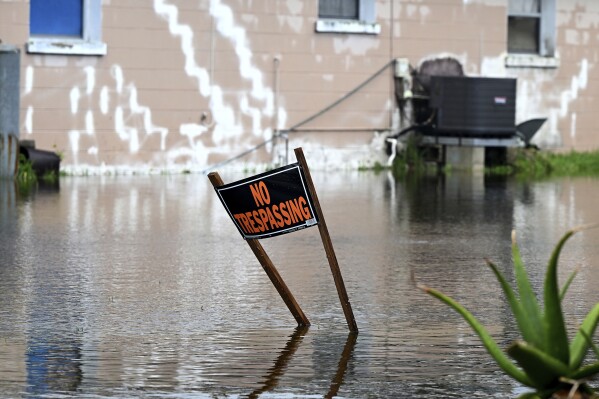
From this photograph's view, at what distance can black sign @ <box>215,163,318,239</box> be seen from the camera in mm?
7404

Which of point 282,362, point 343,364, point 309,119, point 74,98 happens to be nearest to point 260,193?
point 282,362

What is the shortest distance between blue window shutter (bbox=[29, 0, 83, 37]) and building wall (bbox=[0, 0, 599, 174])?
38 centimetres

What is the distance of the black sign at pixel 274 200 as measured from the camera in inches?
291

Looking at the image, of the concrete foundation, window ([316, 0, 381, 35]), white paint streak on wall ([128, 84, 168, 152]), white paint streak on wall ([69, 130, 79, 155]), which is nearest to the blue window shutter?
white paint streak on wall ([128, 84, 168, 152])

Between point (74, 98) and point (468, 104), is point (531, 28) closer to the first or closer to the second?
point (468, 104)

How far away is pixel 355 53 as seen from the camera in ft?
73.5

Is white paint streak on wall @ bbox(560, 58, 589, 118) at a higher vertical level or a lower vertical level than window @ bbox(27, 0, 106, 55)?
lower

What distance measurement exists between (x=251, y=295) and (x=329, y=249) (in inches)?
69.5

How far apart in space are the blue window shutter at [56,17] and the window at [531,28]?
312 inches

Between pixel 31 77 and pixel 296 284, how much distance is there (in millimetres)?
11230

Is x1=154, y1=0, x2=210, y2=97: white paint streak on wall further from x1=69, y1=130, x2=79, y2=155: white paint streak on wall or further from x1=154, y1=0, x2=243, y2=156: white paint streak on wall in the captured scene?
x1=69, y1=130, x2=79, y2=155: white paint streak on wall

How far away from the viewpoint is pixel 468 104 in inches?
890

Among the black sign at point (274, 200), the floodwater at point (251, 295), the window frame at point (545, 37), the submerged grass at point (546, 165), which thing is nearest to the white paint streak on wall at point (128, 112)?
the floodwater at point (251, 295)

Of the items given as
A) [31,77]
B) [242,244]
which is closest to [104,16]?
[31,77]
